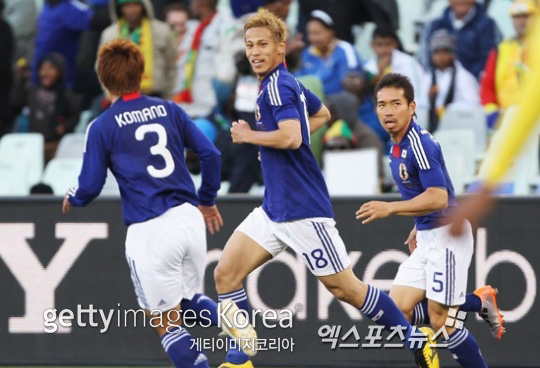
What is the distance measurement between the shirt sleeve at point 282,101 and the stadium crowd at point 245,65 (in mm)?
3542

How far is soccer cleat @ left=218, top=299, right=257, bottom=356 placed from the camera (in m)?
5.93

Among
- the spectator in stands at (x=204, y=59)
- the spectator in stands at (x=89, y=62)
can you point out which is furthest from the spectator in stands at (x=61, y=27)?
the spectator in stands at (x=204, y=59)

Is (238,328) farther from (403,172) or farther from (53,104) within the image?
(53,104)

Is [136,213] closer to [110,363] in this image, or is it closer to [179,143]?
[179,143]

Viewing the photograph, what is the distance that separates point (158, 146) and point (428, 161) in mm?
1449

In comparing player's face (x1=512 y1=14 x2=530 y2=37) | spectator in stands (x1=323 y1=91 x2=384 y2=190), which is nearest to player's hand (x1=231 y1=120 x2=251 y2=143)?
spectator in stands (x1=323 y1=91 x2=384 y2=190)

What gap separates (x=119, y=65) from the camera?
19.3 feet

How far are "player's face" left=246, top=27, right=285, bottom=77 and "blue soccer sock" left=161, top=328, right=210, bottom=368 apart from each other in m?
1.48

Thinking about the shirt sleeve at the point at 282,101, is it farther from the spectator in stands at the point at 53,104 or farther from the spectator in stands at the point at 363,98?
the spectator in stands at the point at 53,104

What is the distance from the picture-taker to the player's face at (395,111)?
20.3 feet

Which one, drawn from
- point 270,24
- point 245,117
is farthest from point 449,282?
point 245,117

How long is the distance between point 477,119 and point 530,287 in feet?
9.98

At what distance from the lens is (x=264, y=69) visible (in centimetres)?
596

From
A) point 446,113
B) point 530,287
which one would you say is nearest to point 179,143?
point 530,287
